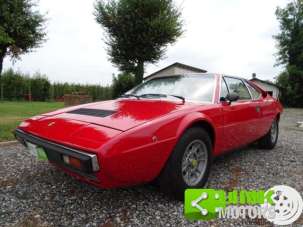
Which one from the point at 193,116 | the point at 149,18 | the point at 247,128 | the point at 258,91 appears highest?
the point at 149,18

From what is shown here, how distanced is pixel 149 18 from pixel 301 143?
9.36m

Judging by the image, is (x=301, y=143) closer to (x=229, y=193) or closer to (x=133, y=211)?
(x=229, y=193)

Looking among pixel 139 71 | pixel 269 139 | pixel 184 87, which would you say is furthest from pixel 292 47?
pixel 184 87

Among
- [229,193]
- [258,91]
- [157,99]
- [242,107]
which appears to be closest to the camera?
[229,193]

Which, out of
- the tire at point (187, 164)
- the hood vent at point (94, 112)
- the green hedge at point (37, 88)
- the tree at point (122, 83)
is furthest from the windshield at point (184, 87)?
the green hedge at point (37, 88)

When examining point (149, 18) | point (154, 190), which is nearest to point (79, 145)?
point (154, 190)

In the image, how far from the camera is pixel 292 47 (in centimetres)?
2353

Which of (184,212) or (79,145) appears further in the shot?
(184,212)

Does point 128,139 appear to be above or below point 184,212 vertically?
above

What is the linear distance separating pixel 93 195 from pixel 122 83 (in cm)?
1471

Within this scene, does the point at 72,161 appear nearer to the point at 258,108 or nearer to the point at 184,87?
the point at 184,87

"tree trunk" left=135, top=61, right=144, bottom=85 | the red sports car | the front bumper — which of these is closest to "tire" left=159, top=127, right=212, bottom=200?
the red sports car

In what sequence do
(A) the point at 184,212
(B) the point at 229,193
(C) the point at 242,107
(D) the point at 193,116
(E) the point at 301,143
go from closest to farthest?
1. (A) the point at 184,212
2. (D) the point at 193,116
3. (B) the point at 229,193
4. (C) the point at 242,107
5. (E) the point at 301,143

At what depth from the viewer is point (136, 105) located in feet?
7.79
